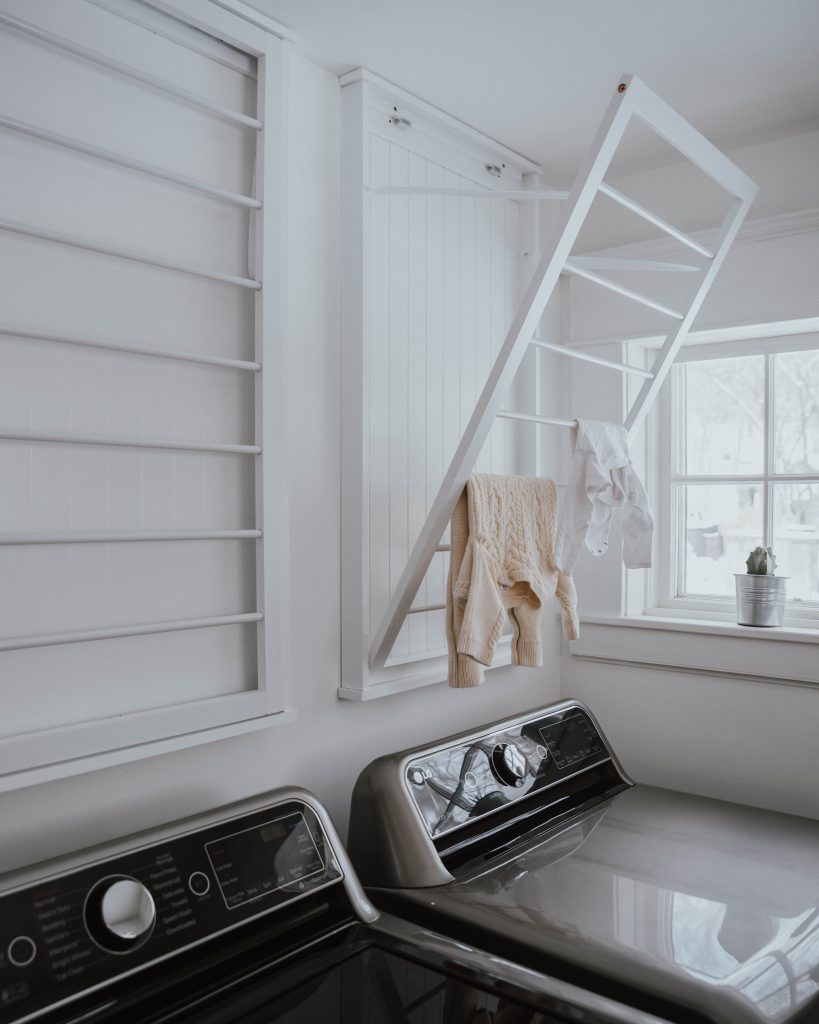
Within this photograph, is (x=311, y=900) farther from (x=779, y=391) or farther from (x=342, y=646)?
(x=779, y=391)

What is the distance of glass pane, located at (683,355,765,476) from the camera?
2166 mm

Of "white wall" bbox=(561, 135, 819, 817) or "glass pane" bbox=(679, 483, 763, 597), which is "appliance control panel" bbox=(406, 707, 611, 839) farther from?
"glass pane" bbox=(679, 483, 763, 597)

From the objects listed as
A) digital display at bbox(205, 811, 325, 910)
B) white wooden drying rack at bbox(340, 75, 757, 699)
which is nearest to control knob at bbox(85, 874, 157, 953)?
digital display at bbox(205, 811, 325, 910)

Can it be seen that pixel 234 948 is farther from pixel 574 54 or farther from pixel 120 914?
pixel 574 54

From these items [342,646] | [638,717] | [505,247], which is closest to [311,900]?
[342,646]

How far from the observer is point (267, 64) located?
1.47 metres

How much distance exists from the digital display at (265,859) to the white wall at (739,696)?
3.60 ft

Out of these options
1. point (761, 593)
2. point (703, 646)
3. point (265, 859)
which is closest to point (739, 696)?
point (703, 646)

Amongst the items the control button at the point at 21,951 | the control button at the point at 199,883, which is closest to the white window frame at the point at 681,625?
the control button at the point at 199,883

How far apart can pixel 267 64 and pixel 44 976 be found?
4.49 feet

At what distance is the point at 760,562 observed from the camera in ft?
6.51

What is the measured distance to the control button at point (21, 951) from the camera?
3.18 ft

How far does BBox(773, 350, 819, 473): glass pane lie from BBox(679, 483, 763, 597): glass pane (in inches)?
4.3

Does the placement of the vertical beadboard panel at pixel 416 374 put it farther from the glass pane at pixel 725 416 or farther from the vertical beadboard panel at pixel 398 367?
the glass pane at pixel 725 416
